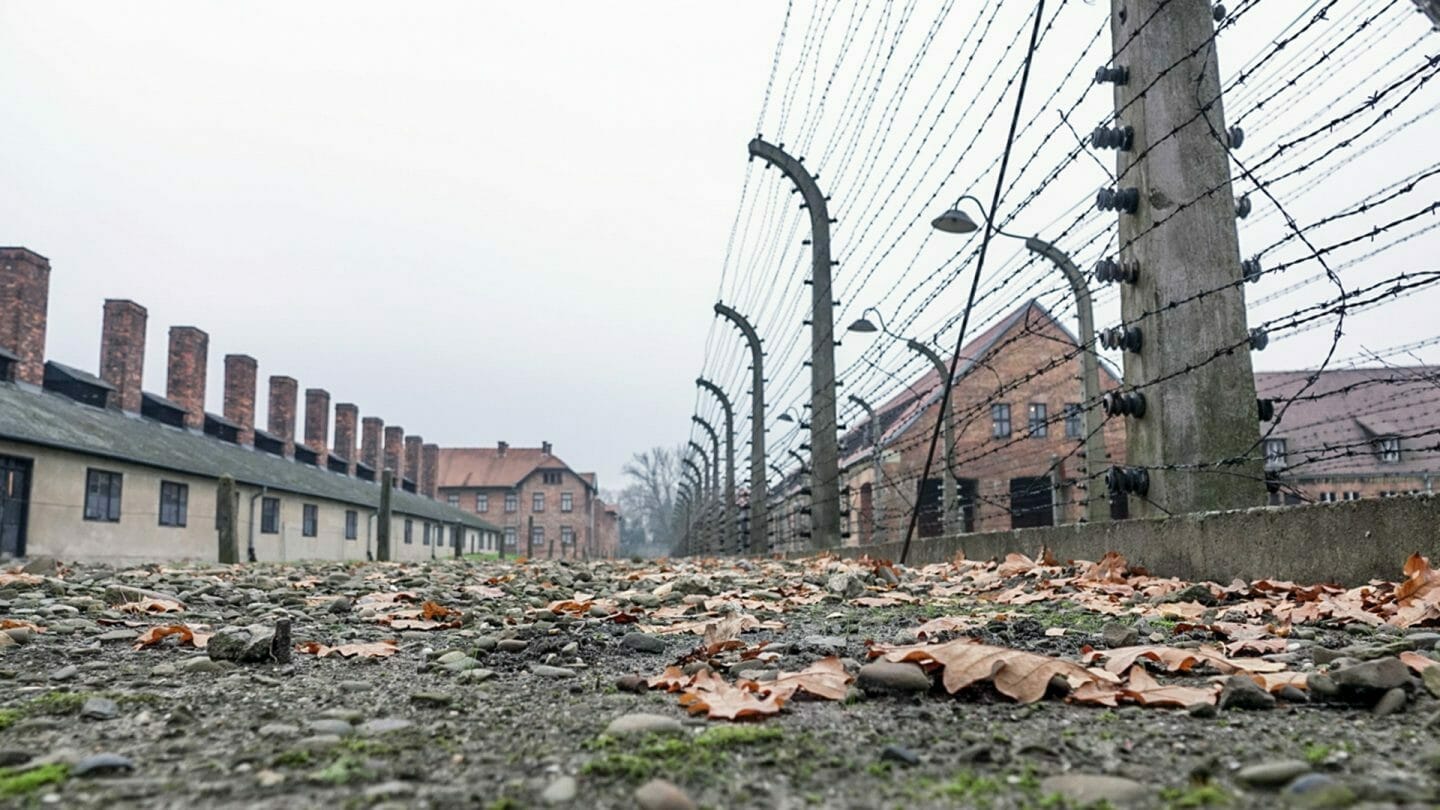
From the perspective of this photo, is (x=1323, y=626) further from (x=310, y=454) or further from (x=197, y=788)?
(x=310, y=454)

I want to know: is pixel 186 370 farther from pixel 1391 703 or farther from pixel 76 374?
pixel 1391 703

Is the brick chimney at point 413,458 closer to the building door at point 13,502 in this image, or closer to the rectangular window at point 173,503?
the rectangular window at point 173,503

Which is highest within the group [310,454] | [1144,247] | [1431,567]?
[310,454]

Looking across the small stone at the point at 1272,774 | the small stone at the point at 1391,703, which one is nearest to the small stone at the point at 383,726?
the small stone at the point at 1272,774

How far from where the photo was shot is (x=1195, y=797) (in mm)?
1331

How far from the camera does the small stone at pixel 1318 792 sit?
A: 1.27 meters

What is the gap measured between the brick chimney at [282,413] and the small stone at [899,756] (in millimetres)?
41101

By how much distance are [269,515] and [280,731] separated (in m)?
30.7

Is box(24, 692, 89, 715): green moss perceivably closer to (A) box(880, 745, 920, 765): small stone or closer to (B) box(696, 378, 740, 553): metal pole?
(A) box(880, 745, 920, 765): small stone

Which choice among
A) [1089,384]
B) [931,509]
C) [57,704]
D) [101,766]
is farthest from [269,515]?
[101,766]

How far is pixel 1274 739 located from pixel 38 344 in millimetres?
28259

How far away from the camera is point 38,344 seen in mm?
24094

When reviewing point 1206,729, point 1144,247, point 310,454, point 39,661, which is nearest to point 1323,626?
point 1206,729

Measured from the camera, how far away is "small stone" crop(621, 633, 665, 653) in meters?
3.05
